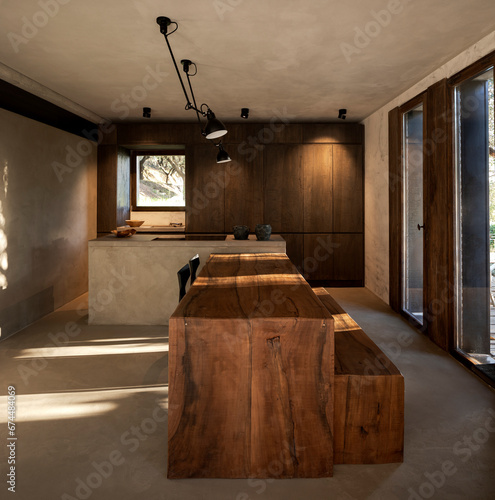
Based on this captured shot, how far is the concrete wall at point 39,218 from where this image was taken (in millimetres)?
3951

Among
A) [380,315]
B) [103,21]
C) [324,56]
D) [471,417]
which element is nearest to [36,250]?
[103,21]

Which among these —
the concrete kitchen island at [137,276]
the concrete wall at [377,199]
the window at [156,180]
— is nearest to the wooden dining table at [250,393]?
the concrete kitchen island at [137,276]

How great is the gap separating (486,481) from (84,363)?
2.73m

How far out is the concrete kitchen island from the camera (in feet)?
13.9

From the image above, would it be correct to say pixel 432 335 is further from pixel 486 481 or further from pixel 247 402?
pixel 247 402

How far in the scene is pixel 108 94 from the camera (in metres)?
4.75

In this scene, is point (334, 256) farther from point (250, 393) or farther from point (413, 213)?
point (250, 393)

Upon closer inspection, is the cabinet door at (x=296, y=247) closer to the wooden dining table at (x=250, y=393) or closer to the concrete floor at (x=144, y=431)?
the concrete floor at (x=144, y=431)

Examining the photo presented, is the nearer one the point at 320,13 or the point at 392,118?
the point at 320,13

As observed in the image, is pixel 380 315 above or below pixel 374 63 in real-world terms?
below

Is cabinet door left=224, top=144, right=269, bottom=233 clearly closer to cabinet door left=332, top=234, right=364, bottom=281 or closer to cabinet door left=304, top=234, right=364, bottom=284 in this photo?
cabinet door left=304, top=234, right=364, bottom=284

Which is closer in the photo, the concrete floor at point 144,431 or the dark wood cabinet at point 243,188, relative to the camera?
the concrete floor at point 144,431

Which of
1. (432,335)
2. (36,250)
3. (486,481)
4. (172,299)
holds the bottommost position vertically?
→ (486,481)

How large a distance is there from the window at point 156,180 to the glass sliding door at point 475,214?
4.59 meters
